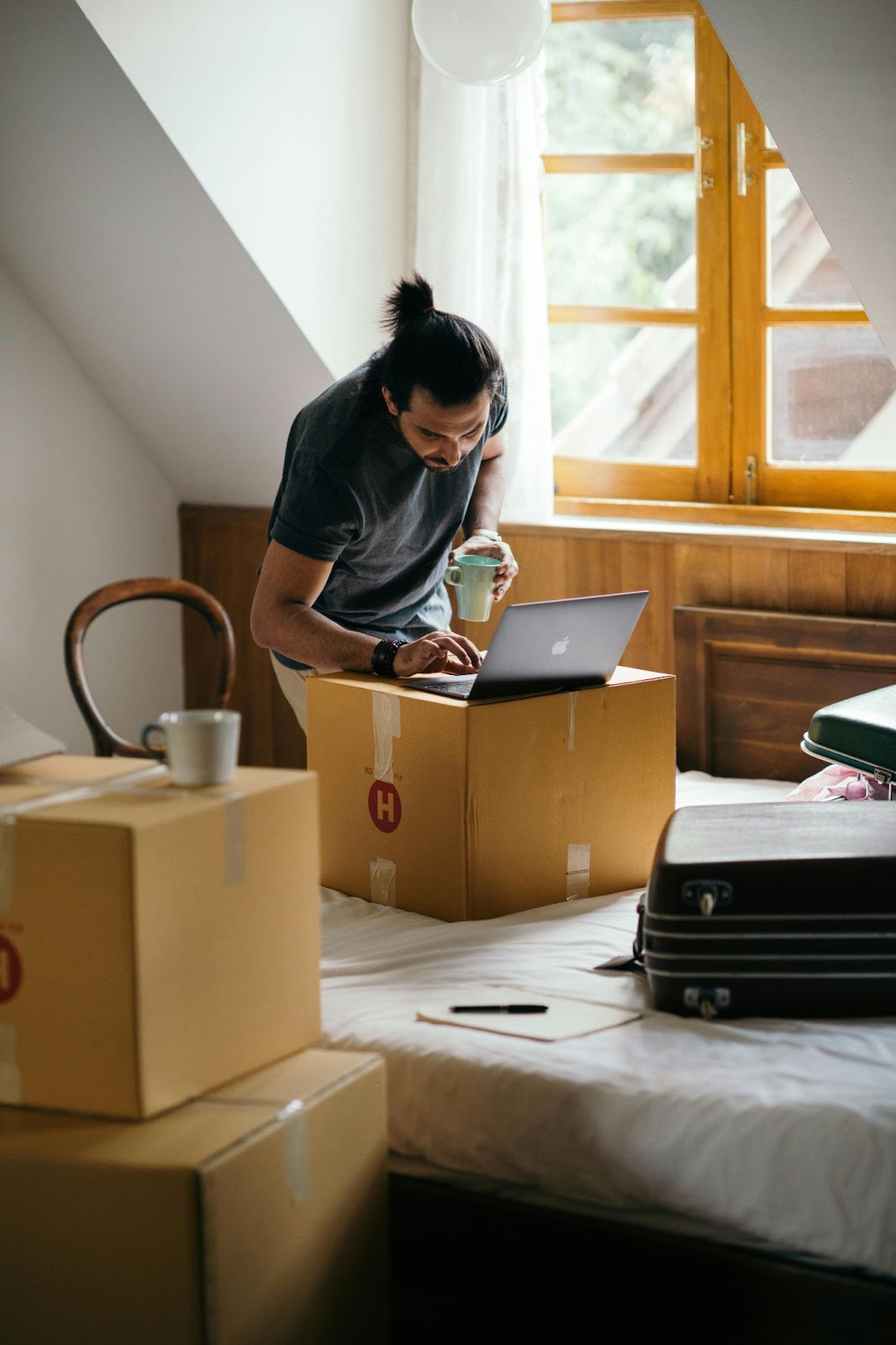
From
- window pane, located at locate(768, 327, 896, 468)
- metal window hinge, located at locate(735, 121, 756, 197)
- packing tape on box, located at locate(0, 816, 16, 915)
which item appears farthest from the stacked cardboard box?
metal window hinge, located at locate(735, 121, 756, 197)

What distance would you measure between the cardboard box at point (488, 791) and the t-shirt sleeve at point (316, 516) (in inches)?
8.5

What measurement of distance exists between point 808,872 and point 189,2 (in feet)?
6.69

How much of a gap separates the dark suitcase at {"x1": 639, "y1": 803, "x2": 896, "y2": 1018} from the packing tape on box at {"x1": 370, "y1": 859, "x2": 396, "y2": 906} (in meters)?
0.52

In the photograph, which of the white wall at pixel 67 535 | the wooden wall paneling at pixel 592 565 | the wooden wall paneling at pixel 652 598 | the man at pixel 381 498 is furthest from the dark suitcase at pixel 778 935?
the white wall at pixel 67 535

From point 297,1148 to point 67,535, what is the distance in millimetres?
2323

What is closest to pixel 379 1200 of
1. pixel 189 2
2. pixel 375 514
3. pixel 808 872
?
pixel 808 872

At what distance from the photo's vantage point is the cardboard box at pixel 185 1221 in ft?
4.26

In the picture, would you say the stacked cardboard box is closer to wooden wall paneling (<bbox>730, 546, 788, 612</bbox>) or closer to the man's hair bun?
the man's hair bun

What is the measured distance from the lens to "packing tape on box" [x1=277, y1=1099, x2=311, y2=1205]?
138 centimetres

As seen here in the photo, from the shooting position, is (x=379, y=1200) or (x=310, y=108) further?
(x=310, y=108)

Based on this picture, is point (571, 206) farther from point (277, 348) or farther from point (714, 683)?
point (714, 683)

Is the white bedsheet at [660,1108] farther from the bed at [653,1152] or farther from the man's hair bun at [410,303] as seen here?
the man's hair bun at [410,303]

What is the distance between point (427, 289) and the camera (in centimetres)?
228

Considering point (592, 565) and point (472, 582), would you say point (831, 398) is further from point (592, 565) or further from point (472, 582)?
point (472, 582)
